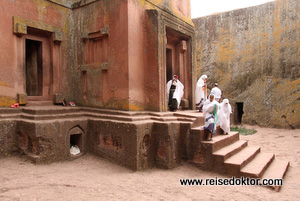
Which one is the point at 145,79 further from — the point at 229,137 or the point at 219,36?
the point at 219,36

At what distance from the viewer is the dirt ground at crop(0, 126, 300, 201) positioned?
396 centimetres

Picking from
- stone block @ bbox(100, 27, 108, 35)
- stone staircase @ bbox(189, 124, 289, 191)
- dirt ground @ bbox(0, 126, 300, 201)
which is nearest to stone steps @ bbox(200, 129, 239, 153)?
stone staircase @ bbox(189, 124, 289, 191)

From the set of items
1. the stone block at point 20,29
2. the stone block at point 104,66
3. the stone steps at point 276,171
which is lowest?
the stone steps at point 276,171

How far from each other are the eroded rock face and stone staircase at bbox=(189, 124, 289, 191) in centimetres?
634

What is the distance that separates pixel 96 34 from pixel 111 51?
2.84 ft

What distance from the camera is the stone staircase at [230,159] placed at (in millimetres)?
5098

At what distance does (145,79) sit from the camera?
21.4ft

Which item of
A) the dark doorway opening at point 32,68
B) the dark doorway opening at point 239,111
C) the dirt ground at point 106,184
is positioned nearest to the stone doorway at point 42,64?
the dark doorway opening at point 32,68

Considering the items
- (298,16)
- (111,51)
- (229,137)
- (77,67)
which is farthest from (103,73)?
(298,16)

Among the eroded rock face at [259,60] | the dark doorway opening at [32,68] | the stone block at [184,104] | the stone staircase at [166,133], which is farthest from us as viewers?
the eroded rock face at [259,60]

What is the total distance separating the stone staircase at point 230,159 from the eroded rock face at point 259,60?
634cm

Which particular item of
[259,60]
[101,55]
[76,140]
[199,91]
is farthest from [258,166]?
[259,60]

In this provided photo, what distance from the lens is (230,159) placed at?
17.9 ft

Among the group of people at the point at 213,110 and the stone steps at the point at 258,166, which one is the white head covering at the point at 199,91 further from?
the stone steps at the point at 258,166
